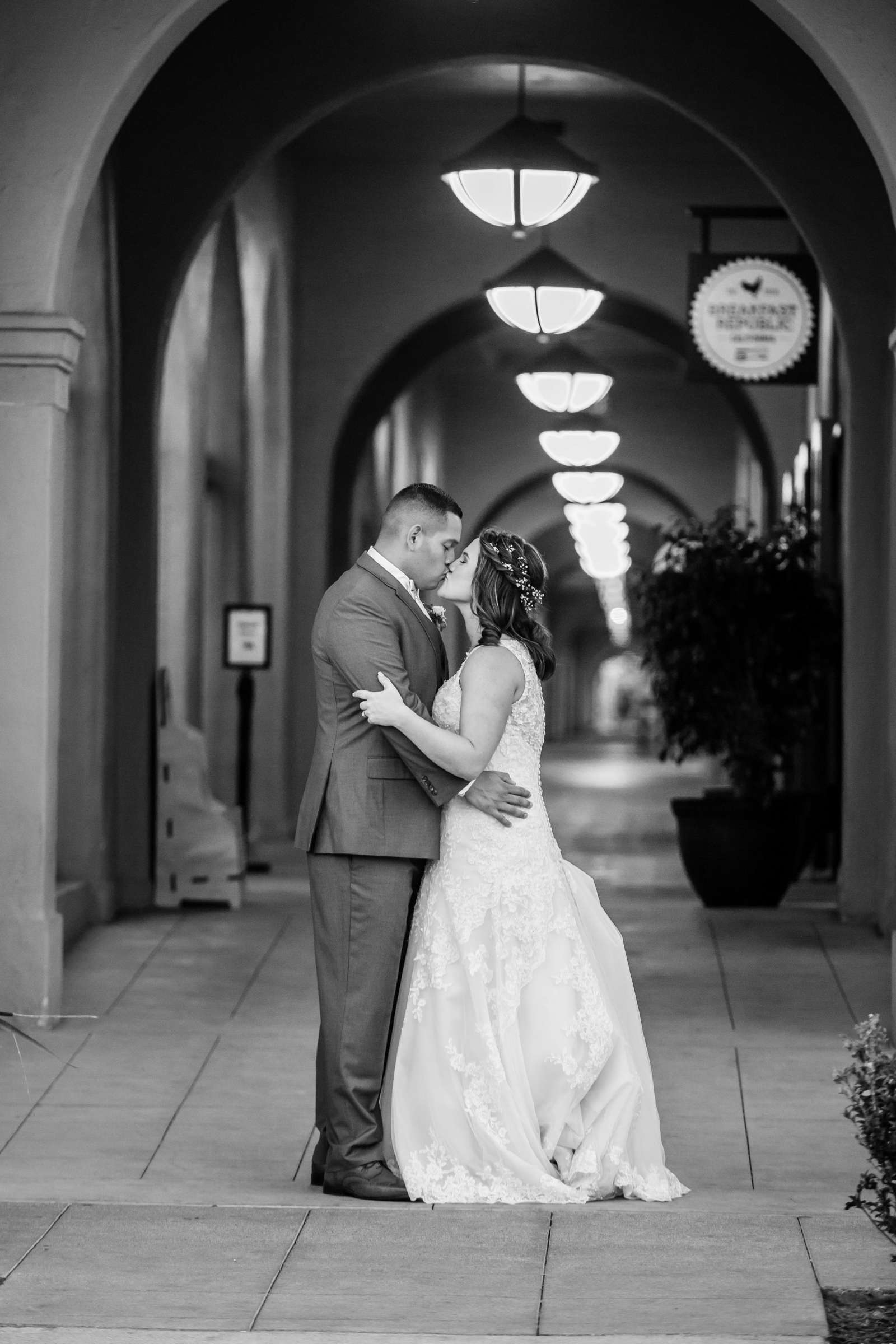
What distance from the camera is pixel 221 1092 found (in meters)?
5.77

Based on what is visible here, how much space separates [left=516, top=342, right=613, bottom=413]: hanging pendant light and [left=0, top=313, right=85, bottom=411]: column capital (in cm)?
688

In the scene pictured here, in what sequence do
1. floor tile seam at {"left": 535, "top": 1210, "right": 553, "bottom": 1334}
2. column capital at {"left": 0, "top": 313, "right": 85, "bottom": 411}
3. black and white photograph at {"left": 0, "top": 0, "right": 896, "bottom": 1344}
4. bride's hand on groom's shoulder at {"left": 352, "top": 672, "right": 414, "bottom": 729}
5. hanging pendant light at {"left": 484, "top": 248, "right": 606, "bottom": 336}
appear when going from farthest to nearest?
hanging pendant light at {"left": 484, "top": 248, "right": 606, "bottom": 336} < column capital at {"left": 0, "top": 313, "right": 85, "bottom": 411} < bride's hand on groom's shoulder at {"left": 352, "top": 672, "right": 414, "bottom": 729} < black and white photograph at {"left": 0, "top": 0, "right": 896, "bottom": 1344} < floor tile seam at {"left": 535, "top": 1210, "right": 553, "bottom": 1334}

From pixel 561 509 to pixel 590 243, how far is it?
13.8 metres

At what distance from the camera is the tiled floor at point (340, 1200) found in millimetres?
3754

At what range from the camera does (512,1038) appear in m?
4.59

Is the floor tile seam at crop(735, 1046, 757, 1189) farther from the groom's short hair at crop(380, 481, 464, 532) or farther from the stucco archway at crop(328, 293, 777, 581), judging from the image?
the stucco archway at crop(328, 293, 777, 581)

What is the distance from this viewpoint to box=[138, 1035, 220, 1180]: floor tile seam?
4957mm

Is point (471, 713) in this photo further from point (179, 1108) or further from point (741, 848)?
point (741, 848)

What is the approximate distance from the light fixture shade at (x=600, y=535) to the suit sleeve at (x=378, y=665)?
1596cm

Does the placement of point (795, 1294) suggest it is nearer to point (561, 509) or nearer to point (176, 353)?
point (176, 353)

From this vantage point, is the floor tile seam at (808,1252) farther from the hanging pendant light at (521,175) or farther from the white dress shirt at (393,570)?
the hanging pendant light at (521,175)

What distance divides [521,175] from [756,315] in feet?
7.48

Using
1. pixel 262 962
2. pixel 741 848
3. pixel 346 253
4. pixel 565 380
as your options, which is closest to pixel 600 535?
pixel 346 253

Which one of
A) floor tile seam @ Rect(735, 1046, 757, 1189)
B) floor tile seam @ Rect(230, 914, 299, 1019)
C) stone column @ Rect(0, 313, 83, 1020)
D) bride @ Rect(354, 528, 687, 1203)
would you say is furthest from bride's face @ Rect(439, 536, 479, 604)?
floor tile seam @ Rect(230, 914, 299, 1019)
